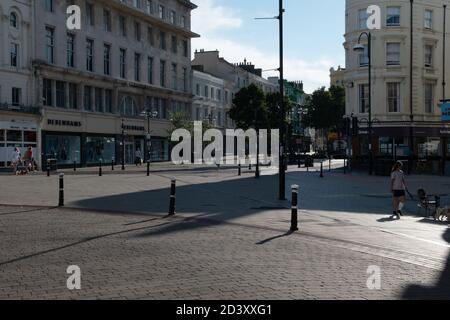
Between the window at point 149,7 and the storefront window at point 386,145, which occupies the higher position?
the window at point 149,7

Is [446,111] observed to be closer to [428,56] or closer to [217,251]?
[217,251]

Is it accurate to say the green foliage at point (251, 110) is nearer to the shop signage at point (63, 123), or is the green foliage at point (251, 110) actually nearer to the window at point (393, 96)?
the window at point (393, 96)

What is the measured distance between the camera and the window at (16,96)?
4372cm

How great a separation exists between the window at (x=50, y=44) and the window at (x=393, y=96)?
28992 millimetres

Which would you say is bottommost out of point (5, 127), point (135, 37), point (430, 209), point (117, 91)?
point (430, 209)

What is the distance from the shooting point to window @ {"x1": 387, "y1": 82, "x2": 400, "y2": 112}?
155 ft

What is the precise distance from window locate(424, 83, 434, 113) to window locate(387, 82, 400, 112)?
9.18 feet

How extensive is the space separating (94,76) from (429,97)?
1207 inches

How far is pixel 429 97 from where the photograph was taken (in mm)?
48594

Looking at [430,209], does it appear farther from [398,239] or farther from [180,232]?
[180,232]

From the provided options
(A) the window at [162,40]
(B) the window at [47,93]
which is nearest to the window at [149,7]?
(A) the window at [162,40]

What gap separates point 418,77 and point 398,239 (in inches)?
1540

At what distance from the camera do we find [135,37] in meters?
61.7
